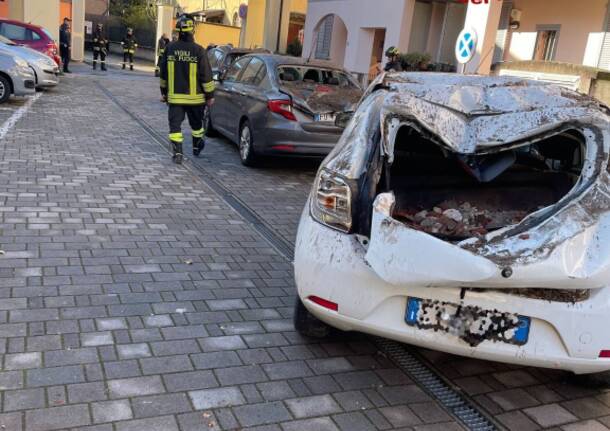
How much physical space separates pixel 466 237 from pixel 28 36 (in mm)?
18472

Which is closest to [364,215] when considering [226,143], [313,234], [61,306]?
[313,234]

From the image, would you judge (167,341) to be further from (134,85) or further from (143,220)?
(134,85)

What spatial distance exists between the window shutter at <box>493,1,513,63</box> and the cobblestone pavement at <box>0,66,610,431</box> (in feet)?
38.9

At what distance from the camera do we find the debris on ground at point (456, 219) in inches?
132

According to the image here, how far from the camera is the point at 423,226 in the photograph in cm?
340

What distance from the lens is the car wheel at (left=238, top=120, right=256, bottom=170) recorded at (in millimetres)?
8789

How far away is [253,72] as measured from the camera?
9391mm

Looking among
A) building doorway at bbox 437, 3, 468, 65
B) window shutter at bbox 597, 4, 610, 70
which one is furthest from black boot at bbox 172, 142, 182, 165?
building doorway at bbox 437, 3, 468, 65

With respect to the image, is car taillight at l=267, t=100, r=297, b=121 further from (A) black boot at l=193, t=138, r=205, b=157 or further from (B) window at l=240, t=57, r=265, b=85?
(A) black boot at l=193, t=138, r=205, b=157

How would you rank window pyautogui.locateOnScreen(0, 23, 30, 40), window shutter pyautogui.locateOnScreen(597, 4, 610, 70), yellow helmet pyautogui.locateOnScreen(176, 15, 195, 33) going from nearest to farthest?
1. yellow helmet pyautogui.locateOnScreen(176, 15, 195, 33)
2. window shutter pyautogui.locateOnScreen(597, 4, 610, 70)
3. window pyautogui.locateOnScreen(0, 23, 30, 40)

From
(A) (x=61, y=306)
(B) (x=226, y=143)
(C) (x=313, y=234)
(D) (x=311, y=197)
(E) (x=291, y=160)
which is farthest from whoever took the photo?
(B) (x=226, y=143)

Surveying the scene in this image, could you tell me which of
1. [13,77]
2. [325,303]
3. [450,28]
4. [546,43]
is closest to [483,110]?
[325,303]

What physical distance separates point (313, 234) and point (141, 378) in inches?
47.3

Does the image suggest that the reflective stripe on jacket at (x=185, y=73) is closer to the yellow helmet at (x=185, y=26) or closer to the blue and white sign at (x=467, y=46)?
the yellow helmet at (x=185, y=26)
